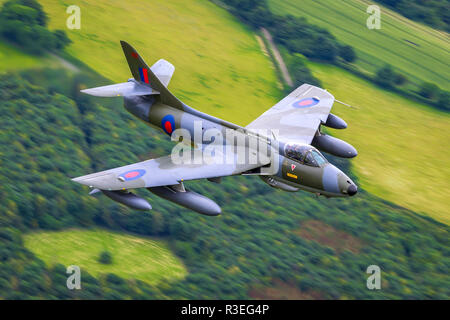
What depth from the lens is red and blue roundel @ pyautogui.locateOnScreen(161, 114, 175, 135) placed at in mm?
39469

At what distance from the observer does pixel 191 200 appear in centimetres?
3444

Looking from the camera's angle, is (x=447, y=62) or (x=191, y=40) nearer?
(x=191, y=40)

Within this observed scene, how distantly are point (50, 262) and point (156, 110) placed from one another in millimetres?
14043

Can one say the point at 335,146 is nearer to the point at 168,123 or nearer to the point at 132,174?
the point at 168,123

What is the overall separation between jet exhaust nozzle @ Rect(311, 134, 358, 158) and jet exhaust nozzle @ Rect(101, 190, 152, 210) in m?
12.5

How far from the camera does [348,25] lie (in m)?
85.4

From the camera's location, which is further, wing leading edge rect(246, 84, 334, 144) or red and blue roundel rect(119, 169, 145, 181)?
wing leading edge rect(246, 84, 334, 144)

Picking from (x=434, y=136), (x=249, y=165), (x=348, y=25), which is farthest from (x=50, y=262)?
(x=348, y=25)

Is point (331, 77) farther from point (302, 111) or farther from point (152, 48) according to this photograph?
point (302, 111)

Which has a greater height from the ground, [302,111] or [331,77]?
[331,77]
